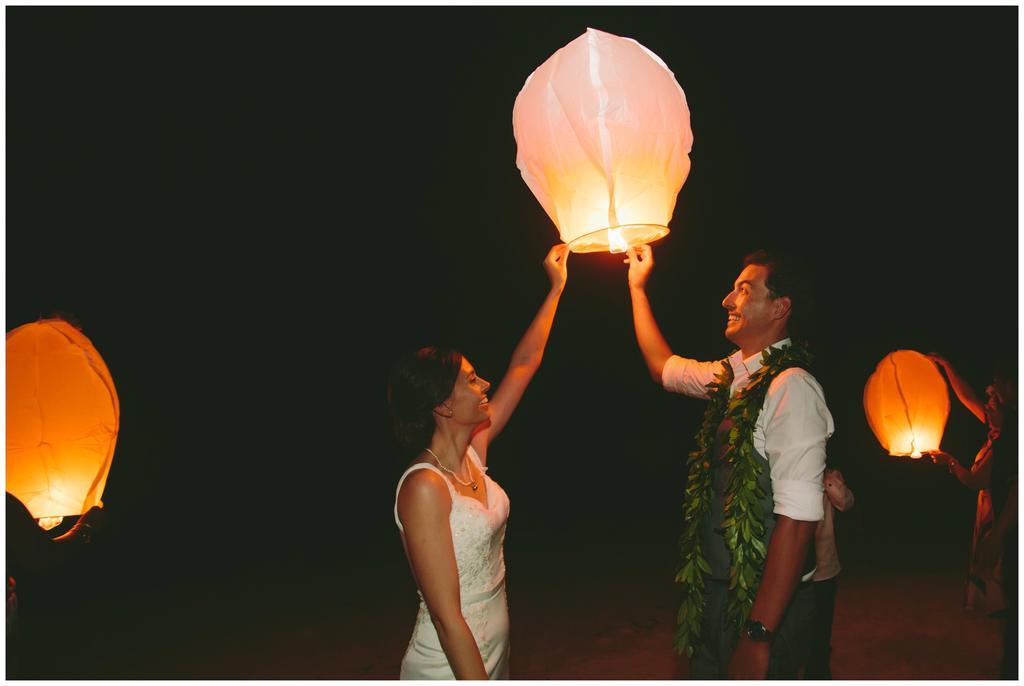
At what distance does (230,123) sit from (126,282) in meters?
2.34

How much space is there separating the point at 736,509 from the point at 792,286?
0.76 meters

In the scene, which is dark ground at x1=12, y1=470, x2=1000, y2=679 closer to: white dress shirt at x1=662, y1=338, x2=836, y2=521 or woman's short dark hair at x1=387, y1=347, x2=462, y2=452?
white dress shirt at x1=662, y1=338, x2=836, y2=521

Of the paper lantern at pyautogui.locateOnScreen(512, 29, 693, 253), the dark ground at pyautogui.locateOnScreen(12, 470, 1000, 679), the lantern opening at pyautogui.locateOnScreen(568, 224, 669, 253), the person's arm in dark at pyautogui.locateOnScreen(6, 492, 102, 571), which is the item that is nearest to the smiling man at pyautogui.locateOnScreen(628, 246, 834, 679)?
the lantern opening at pyautogui.locateOnScreen(568, 224, 669, 253)

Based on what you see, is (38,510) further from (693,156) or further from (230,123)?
(693,156)

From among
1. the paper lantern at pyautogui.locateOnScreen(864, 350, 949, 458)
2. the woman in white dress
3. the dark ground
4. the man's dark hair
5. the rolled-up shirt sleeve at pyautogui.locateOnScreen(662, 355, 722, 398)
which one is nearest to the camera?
the woman in white dress

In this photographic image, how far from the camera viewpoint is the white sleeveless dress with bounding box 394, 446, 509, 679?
2006mm

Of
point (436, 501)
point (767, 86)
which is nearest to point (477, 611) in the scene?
point (436, 501)

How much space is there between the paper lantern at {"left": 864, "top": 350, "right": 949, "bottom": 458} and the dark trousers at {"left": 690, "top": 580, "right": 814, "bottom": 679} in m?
2.31

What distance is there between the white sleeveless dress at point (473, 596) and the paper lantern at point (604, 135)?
887 mm

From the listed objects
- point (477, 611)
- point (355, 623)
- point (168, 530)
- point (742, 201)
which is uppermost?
point (742, 201)

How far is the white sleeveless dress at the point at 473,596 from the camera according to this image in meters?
2.01

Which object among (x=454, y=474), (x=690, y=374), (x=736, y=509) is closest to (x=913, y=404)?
(x=690, y=374)

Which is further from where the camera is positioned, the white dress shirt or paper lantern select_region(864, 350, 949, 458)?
paper lantern select_region(864, 350, 949, 458)

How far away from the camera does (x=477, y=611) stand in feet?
6.71
